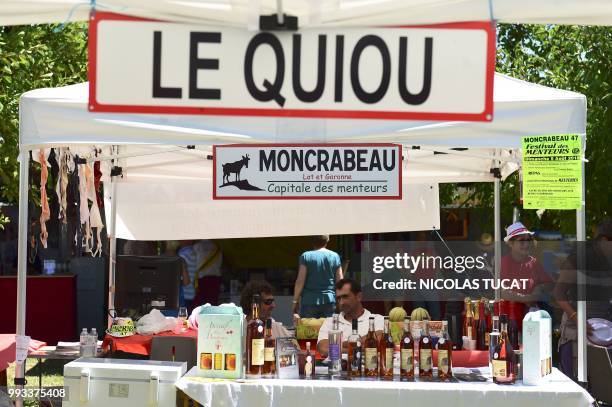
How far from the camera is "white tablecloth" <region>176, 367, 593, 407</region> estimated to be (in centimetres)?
439

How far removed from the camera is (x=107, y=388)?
4500 mm

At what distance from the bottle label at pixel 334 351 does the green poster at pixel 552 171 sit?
145cm

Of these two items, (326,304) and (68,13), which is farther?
(326,304)

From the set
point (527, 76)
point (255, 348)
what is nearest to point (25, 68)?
point (527, 76)

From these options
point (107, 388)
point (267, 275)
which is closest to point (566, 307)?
point (107, 388)

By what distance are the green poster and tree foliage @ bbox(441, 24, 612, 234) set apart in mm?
4289

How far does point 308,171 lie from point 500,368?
1.77 metres

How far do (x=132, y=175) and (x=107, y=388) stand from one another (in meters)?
4.20

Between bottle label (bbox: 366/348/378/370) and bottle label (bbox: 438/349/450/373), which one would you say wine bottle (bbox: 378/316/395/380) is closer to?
bottle label (bbox: 366/348/378/370)

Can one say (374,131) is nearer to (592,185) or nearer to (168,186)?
(168,186)

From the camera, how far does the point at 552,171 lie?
17.4ft

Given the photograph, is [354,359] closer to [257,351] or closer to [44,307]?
[257,351]

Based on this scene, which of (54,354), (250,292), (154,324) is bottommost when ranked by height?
(54,354)

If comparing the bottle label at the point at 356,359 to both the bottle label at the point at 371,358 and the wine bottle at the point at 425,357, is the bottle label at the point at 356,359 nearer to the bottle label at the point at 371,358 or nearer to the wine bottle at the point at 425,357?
the bottle label at the point at 371,358
